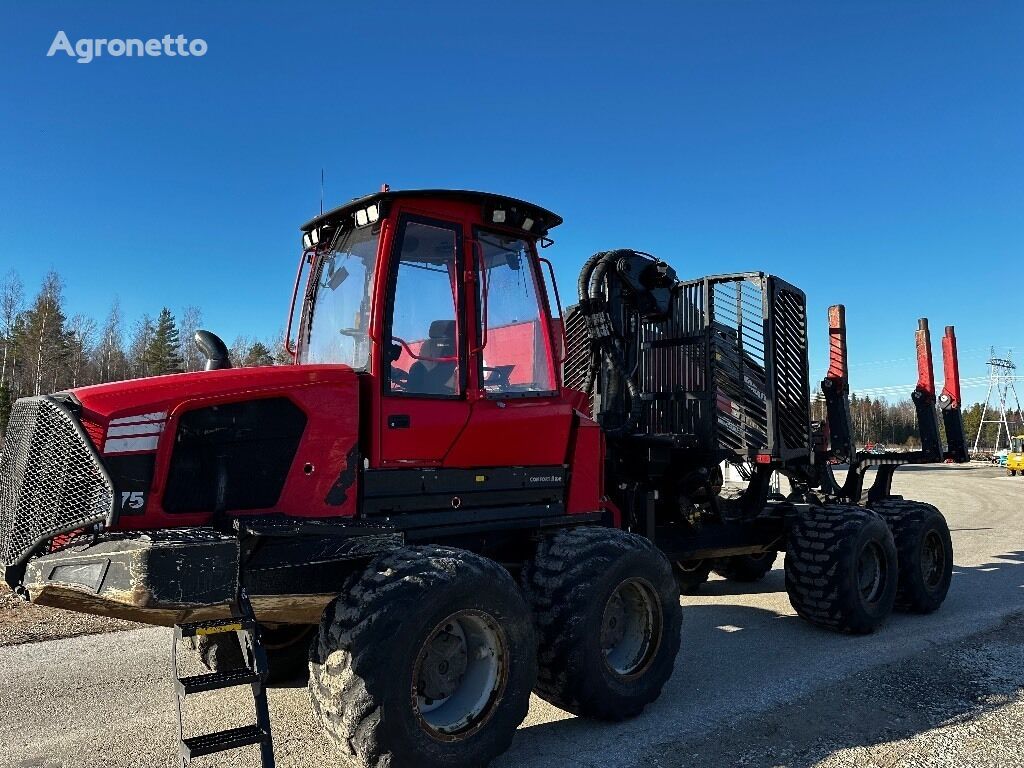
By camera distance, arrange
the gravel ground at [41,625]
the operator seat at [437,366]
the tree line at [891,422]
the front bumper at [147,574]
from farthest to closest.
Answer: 1. the tree line at [891,422]
2. the gravel ground at [41,625]
3. the operator seat at [437,366]
4. the front bumper at [147,574]

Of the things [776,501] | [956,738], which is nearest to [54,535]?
[956,738]

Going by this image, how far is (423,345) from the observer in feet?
15.0

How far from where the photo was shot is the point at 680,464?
7273mm

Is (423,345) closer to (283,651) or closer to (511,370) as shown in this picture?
(511,370)

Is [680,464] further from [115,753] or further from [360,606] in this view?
[115,753]

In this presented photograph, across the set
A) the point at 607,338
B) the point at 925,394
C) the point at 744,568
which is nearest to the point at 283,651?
the point at 607,338

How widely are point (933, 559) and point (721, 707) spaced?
15.2 ft

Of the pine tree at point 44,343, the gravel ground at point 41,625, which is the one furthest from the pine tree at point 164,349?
the gravel ground at point 41,625

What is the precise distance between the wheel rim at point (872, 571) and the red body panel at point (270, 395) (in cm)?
543

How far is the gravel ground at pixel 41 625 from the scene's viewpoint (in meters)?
6.61

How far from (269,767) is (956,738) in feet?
12.7

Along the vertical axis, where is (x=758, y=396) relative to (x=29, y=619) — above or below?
above

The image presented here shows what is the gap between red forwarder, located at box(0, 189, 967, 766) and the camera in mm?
3557

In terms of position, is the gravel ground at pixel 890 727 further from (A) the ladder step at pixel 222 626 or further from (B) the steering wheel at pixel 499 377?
(B) the steering wheel at pixel 499 377
